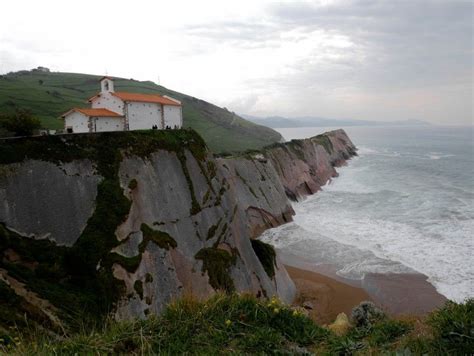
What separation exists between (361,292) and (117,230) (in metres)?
17.6

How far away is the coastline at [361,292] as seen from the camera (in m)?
22.0

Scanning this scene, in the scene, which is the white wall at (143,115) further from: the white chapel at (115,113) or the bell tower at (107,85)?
the bell tower at (107,85)

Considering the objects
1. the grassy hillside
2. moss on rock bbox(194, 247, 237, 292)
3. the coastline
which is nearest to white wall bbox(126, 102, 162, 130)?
moss on rock bbox(194, 247, 237, 292)

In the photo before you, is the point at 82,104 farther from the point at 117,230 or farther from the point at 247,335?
the point at 247,335

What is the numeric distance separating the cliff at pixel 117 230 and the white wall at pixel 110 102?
25.0 feet

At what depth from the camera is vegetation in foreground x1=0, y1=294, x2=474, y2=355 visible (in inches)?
223

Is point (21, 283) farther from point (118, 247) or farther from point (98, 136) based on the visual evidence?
point (98, 136)

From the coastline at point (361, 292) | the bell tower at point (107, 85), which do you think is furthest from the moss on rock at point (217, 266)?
the bell tower at point (107, 85)

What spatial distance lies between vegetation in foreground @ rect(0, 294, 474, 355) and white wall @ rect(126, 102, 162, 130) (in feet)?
79.0

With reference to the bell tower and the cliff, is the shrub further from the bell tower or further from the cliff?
the bell tower

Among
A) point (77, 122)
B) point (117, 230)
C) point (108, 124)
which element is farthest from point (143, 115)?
point (117, 230)

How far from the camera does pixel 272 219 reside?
4078cm

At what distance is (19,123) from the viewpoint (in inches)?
810

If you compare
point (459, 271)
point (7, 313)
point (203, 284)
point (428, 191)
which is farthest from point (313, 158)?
point (7, 313)
